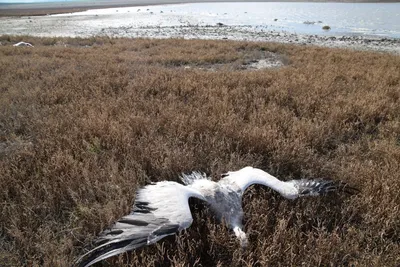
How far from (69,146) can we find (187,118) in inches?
69.5

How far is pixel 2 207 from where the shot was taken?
2.82 m

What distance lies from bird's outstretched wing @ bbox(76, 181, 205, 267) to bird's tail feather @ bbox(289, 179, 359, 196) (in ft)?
3.48

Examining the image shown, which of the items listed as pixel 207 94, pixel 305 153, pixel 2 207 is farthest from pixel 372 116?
pixel 2 207

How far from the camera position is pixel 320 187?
9.72ft

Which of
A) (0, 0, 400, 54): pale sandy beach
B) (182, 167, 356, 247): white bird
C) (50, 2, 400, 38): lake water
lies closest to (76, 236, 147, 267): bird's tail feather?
(182, 167, 356, 247): white bird

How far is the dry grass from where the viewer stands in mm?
2377

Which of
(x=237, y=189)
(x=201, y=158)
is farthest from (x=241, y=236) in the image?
(x=201, y=158)

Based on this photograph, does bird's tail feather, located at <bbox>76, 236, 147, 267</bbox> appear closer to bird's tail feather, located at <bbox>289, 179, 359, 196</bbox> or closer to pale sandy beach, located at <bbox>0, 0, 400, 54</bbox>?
bird's tail feather, located at <bbox>289, 179, 359, 196</bbox>

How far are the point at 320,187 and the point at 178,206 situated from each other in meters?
1.54

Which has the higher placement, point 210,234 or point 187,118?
point 187,118

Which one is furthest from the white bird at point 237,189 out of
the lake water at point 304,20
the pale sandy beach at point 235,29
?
the lake water at point 304,20

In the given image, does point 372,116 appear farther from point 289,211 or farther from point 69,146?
point 69,146

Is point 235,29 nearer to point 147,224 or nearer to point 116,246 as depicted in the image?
point 147,224

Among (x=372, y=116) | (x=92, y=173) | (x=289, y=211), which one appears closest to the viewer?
(x=289, y=211)
